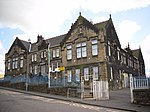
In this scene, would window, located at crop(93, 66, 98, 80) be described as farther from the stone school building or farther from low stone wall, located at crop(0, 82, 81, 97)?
low stone wall, located at crop(0, 82, 81, 97)

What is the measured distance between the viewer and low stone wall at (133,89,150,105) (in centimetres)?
1852

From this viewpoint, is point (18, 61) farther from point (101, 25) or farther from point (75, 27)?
point (101, 25)

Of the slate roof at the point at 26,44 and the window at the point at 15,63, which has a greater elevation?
the slate roof at the point at 26,44

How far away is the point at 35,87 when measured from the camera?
31359 mm

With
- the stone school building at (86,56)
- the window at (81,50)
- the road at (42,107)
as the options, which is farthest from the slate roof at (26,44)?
the road at (42,107)

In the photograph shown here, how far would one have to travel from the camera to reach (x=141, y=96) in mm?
19062

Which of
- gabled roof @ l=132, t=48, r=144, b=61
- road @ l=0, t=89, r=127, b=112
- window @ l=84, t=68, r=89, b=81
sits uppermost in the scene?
gabled roof @ l=132, t=48, r=144, b=61

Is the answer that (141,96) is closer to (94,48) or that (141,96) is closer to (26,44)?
(94,48)

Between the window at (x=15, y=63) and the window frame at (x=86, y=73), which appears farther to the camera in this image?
the window at (x=15, y=63)

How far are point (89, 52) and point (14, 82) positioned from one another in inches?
545

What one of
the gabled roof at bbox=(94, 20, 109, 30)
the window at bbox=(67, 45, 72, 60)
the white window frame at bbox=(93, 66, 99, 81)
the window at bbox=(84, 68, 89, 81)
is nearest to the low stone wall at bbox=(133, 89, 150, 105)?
the white window frame at bbox=(93, 66, 99, 81)

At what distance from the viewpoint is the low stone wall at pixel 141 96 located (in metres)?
18.5

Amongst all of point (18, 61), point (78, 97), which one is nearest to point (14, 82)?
point (18, 61)

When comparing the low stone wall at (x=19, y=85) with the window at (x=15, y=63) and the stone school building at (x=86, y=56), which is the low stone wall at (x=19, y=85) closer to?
the stone school building at (x=86, y=56)
